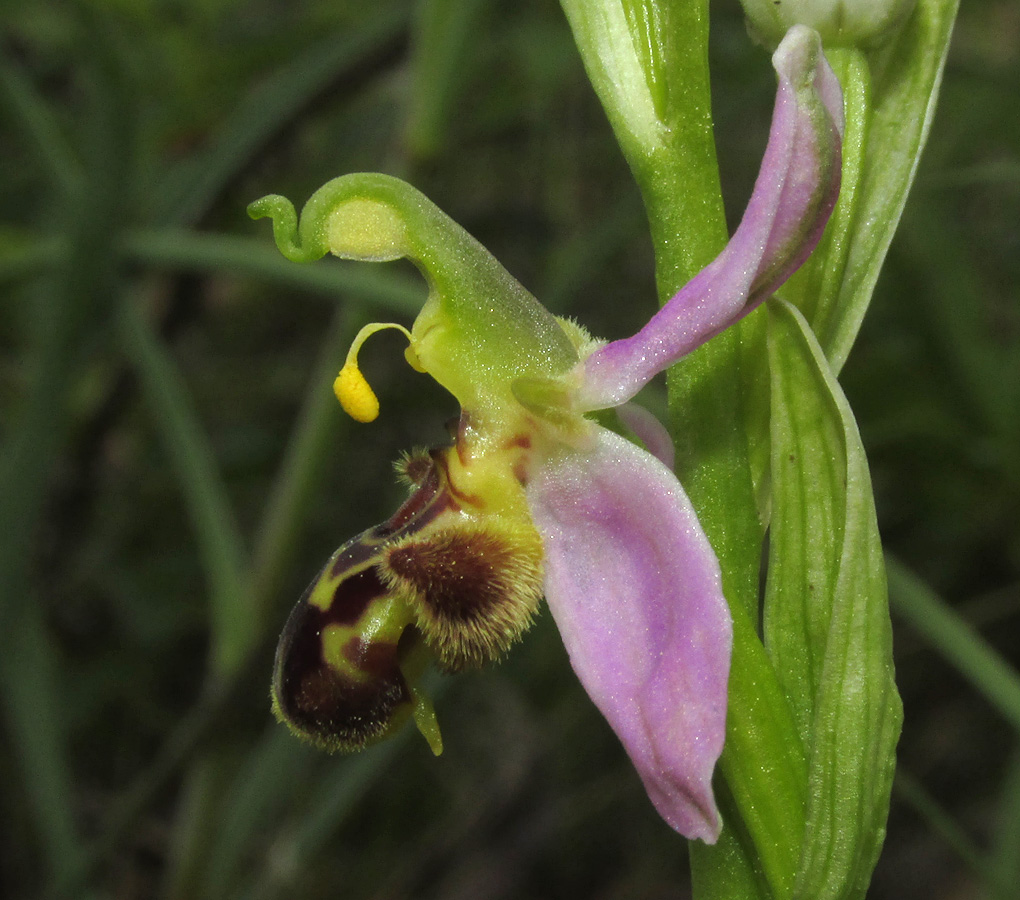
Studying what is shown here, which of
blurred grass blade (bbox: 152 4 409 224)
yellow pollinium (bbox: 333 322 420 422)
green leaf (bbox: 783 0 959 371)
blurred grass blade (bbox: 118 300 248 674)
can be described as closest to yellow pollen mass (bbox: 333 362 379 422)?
yellow pollinium (bbox: 333 322 420 422)

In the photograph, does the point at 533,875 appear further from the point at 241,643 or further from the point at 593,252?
the point at 593,252

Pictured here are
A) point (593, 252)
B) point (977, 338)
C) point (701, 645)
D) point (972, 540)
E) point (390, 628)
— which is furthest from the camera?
point (972, 540)

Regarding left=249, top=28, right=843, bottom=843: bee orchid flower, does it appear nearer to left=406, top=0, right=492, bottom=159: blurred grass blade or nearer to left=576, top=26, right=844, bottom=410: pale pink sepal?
left=576, top=26, right=844, bottom=410: pale pink sepal

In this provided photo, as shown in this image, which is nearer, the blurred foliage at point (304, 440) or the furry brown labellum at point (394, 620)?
the furry brown labellum at point (394, 620)

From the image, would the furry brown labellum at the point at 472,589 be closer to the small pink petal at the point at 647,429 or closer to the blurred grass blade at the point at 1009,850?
the small pink petal at the point at 647,429

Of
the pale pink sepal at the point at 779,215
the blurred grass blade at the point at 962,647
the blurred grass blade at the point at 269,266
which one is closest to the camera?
the pale pink sepal at the point at 779,215

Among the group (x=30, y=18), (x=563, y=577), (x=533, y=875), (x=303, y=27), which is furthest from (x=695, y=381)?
(x=533, y=875)

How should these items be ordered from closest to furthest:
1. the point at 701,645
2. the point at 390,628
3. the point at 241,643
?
1. the point at 701,645
2. the point at 390,628
3. the point at 241,643

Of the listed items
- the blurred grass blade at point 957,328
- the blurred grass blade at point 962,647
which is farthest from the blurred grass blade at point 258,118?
the blurred grass blade at point 962,647
